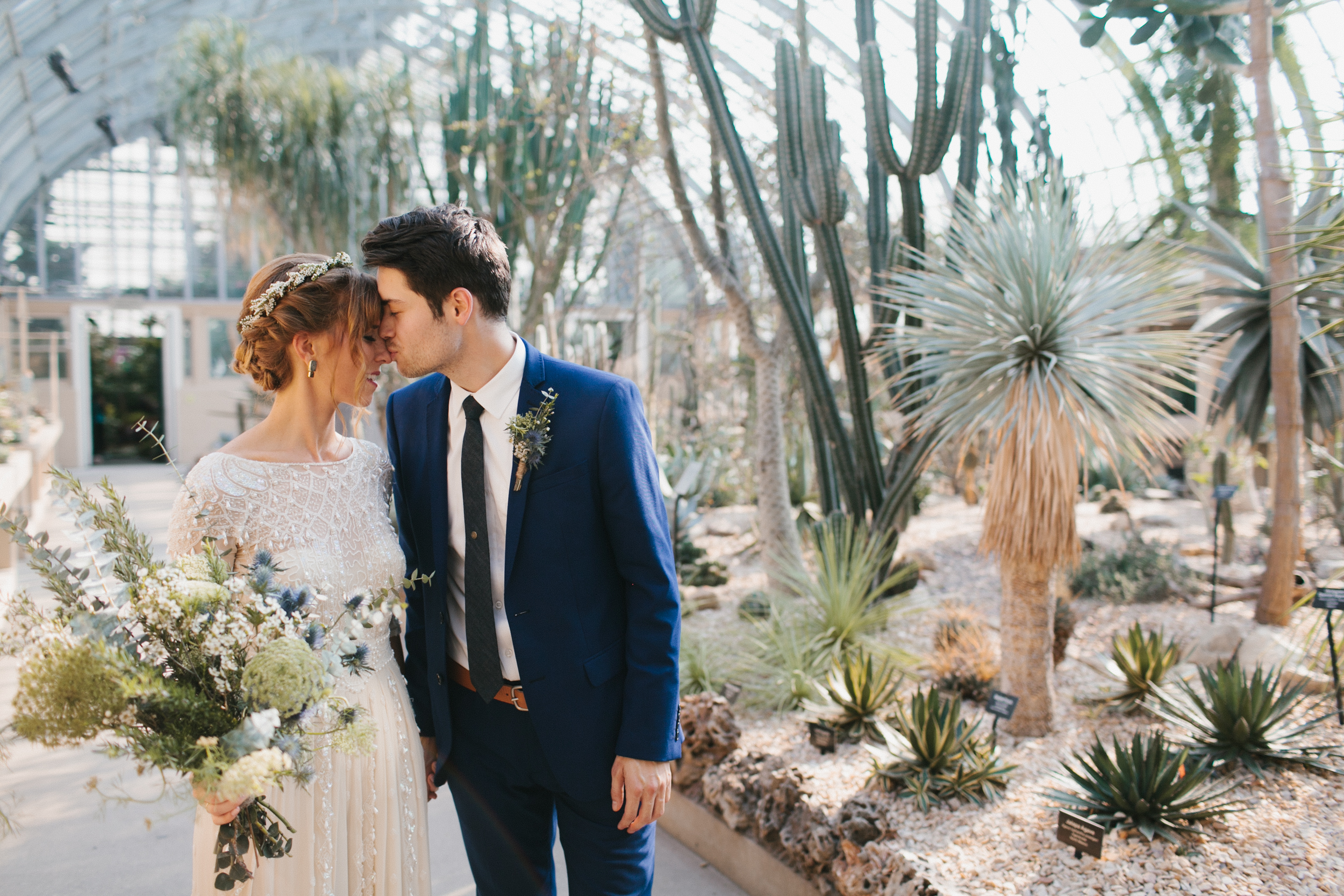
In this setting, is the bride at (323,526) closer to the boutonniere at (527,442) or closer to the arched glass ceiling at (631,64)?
the boutonniere at (527,442)

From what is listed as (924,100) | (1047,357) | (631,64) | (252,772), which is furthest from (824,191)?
(631,64)

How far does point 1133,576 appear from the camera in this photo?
522 centimetres

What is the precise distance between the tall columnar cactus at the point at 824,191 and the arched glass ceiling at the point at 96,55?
10.0 metres

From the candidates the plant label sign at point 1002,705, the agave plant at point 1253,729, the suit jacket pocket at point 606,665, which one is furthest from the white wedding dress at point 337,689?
the agave plant at point 1253,729

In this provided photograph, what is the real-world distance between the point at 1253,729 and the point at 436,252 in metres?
2.78

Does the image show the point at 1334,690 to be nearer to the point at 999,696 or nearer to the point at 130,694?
the point at 999,696

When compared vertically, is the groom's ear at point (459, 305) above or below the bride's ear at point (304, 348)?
above

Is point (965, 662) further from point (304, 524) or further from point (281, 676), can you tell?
point (281, 676)

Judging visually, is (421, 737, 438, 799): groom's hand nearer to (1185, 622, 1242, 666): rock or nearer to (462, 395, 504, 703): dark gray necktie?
(462, 395, 504, 703): dark gray necktie

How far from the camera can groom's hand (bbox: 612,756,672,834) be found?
1.57 metres

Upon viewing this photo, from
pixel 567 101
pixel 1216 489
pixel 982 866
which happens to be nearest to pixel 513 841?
pixel 982 866

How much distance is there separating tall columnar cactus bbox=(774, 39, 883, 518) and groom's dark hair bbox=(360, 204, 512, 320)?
2.92 m

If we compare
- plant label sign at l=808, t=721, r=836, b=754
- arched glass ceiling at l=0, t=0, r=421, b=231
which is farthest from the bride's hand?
arched glass ceiling at l=0, t=0, r=421, b=231

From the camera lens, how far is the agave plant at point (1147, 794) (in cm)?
221
